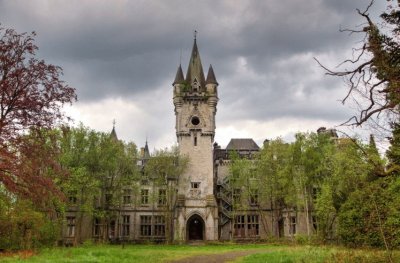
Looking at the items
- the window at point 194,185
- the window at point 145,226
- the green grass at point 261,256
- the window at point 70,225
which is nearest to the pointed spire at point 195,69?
the window at point 194,185

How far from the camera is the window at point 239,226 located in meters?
48.5

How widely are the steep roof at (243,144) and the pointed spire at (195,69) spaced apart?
10587 mm

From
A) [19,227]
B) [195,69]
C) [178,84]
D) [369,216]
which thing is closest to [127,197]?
[178,84]

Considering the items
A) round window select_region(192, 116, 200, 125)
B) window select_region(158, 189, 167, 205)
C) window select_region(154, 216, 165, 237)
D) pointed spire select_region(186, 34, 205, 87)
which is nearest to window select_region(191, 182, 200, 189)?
window select_region(158, 189, 167, 205)

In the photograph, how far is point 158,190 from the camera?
156 feet

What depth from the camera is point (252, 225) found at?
4897 centimetres

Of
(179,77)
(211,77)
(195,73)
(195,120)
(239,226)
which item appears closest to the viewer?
(195,120)

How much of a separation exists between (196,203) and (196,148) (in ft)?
22.9

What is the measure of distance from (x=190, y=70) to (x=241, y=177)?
1689 centimetres

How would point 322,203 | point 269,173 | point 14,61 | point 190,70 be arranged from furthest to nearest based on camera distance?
point 190,70, point 269,173, point 322,203, point 14,61

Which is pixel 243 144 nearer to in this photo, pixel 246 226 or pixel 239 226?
pixel 239 226

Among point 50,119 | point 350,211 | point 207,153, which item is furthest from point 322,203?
point 50,119

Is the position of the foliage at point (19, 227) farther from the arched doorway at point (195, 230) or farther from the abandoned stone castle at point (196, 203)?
the arched doorway at point (195, 230)

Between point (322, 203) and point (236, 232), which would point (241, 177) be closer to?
point (236, 232)
